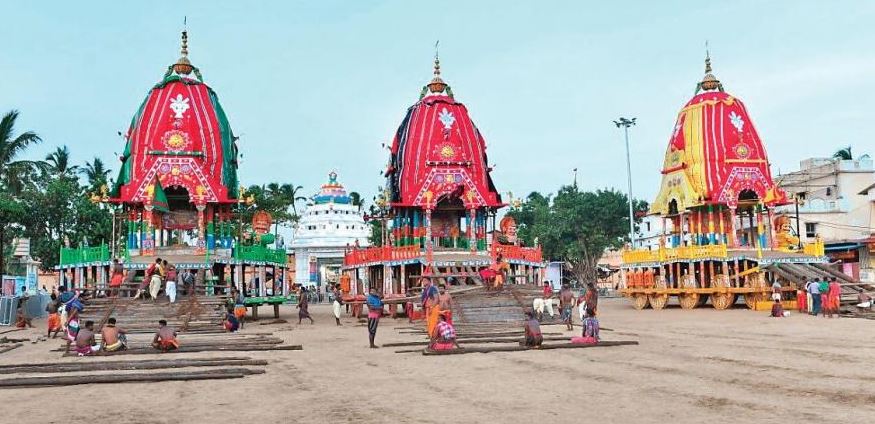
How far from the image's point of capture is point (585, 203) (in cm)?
5962

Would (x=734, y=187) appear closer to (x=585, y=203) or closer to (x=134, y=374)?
(x=585, y=203)

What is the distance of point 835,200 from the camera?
52.9 meters

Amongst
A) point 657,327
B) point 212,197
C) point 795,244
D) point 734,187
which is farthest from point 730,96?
point 212,197

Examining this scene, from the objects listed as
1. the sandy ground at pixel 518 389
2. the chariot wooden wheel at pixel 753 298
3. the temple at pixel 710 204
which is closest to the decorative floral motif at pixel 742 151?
the temple at pixel 710 204

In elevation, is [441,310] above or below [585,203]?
below

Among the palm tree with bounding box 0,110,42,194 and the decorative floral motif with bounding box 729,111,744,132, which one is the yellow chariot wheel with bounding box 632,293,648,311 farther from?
the palm tree with bounding box 0,110,42,194

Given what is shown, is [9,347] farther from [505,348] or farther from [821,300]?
[821,300]

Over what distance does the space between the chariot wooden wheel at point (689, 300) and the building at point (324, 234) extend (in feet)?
125

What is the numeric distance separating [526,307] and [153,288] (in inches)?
489

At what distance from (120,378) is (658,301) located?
2963cm

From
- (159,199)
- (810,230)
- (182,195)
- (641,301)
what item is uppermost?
(182,195)

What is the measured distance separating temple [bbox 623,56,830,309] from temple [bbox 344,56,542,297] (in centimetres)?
627

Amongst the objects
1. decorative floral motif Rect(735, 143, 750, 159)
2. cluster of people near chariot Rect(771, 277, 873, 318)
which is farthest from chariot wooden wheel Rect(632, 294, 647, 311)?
cluster of people near chariot Rect(771, 277, 873, 318)

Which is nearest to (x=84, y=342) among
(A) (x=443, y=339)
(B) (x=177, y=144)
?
(A) (x=443, y=339)
